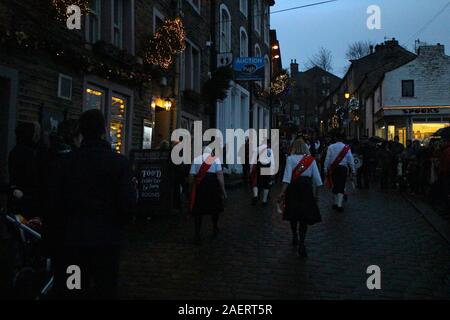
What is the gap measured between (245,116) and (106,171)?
2387 cm

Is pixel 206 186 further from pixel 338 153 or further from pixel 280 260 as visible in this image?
pixel 338 153

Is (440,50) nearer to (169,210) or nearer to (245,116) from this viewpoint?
(245,116)

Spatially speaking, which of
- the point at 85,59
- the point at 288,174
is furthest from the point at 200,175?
the point at 85,59

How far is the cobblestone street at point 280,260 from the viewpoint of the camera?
5484 mm

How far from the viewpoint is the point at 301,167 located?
7.83m

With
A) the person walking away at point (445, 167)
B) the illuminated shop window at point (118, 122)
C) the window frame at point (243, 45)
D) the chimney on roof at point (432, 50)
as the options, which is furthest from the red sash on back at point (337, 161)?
the chimney on roof at point (432, 50)

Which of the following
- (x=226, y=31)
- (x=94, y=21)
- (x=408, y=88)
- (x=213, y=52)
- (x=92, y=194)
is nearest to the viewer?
(x=92, y=194)

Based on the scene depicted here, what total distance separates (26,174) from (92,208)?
2107mm

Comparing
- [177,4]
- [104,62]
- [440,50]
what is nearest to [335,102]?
[440,50]

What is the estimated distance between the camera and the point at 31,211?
5125mm

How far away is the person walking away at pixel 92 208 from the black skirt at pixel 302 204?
13.9 ft

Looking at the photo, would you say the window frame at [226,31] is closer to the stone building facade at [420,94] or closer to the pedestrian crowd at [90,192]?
the pedestrian crowd at [90,192]

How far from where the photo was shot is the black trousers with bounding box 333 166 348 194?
39.3 feet
